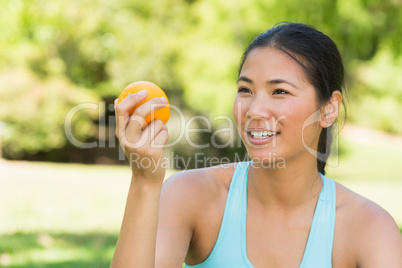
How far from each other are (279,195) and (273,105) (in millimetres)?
537

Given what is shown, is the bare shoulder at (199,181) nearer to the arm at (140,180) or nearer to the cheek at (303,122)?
the cheek at (303,122)

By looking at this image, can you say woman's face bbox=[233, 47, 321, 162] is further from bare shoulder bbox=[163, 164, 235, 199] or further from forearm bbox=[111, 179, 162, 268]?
forearm bbox=[111, 179, 162, 268]

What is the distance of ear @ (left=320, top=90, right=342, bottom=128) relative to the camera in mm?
2832

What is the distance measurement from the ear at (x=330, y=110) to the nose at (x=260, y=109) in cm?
38

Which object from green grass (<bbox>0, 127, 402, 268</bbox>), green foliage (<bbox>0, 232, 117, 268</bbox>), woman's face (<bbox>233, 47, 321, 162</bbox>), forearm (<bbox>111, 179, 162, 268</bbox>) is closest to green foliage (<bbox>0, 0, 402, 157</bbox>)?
green grass (<bbox>0, 127, 402, 268</bbox>)

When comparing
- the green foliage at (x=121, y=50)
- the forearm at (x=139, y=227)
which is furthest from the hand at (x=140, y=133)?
the green foliage at (x=121, y=50)

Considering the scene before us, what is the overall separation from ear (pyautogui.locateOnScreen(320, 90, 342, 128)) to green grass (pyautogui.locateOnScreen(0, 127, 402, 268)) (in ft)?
9.67

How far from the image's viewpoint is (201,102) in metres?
16.9

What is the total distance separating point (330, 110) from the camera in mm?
2883

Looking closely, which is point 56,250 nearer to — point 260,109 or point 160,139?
point 260,109

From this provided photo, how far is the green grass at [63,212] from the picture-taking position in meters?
5.35

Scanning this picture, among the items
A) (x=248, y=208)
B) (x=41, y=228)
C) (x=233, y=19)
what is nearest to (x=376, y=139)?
(x=233, y=19)

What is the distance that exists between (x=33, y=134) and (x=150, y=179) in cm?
1682

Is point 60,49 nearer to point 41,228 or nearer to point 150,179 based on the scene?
point 41,228
